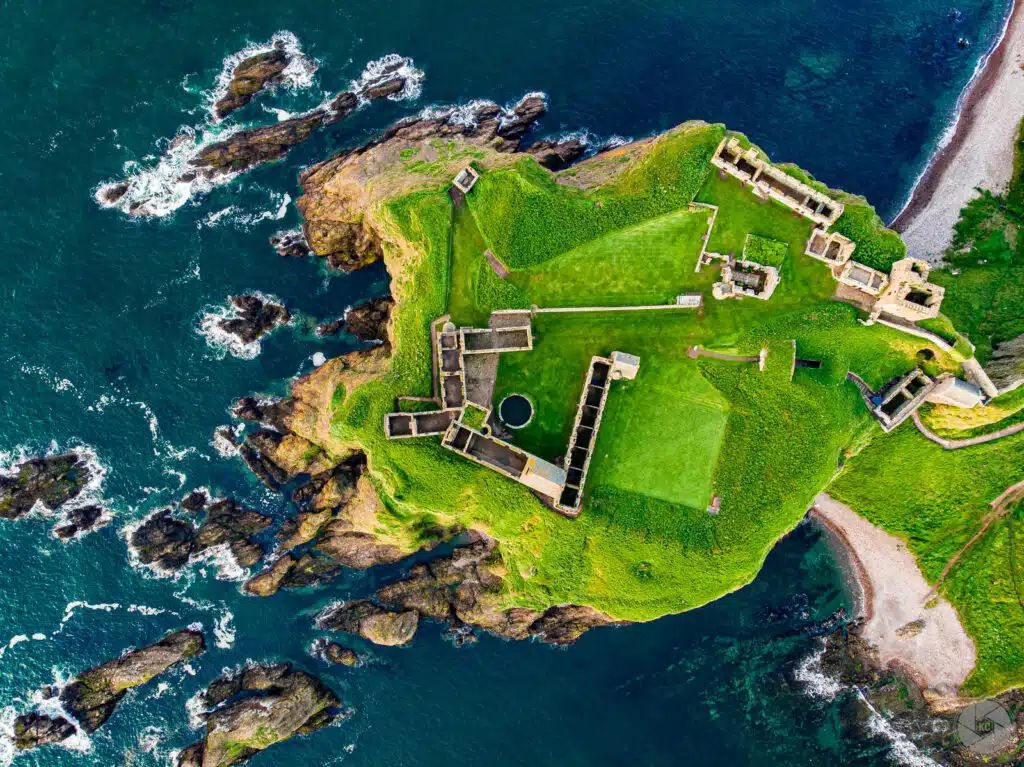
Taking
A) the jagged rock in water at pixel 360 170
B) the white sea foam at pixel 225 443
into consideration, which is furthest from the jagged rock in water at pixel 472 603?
the jagged rock in water at pixel 360 170

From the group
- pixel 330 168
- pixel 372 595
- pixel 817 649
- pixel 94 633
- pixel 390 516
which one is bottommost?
pixel 94 633

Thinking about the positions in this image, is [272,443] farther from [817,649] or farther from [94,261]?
[817,649]

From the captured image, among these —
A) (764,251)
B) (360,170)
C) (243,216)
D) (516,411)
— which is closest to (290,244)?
(243,216)

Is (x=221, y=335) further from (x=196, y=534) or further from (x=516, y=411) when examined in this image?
(x=516, y=411)

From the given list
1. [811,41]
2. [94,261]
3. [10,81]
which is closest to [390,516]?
[94,261]

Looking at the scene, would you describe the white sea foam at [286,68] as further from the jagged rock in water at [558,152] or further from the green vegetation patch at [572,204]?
the green vegetation patch at [572,204]

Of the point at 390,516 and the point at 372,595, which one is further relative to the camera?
the point at 372,595
